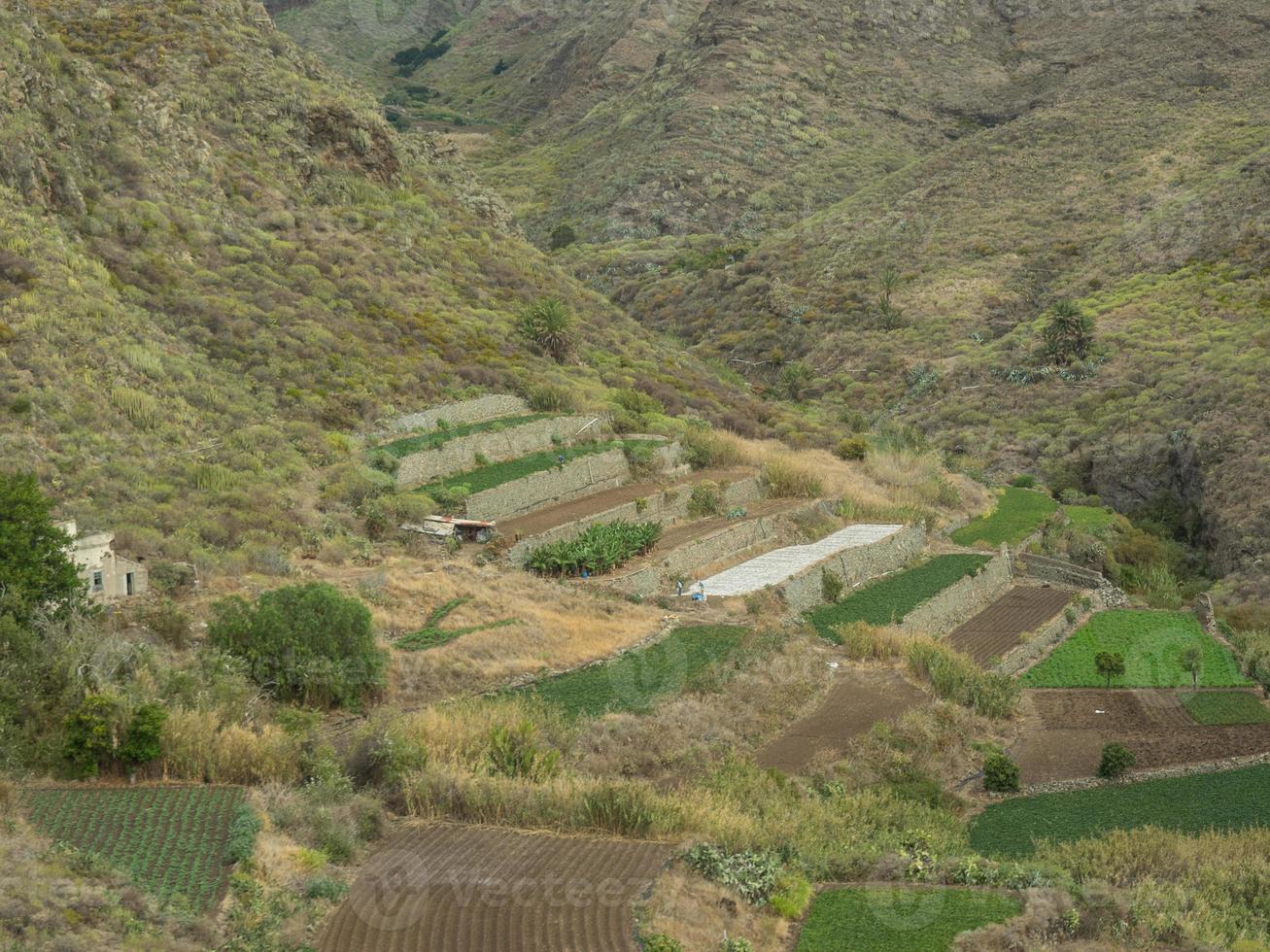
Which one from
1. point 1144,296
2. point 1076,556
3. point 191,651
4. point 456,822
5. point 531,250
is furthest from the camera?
point 1144,296

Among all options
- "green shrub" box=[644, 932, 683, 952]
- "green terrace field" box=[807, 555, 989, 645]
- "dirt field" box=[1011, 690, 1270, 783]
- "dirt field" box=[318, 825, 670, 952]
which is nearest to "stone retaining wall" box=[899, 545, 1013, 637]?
"green terrace field" box=[807, 555, 989, 645]

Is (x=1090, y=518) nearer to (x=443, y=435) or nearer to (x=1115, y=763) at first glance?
(x=443, y=435)

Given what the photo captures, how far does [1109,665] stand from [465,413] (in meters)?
18.7

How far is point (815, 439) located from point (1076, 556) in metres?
12.6

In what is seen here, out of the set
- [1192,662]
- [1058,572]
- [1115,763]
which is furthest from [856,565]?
[1115,763]

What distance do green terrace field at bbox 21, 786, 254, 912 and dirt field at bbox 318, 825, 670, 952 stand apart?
1.48 meters

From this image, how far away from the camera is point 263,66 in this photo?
150 feet

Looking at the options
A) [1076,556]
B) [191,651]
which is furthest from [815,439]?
[191,651]

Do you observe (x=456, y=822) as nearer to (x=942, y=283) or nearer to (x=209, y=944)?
(x=209, y=944)

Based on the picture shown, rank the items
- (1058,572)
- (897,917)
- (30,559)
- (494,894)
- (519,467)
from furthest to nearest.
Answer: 1. (1058,572)
2. (519,467)
3. (30,559)
4. (897,917)
5. (494,894)

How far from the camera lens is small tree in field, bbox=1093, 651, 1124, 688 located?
26.1 metres

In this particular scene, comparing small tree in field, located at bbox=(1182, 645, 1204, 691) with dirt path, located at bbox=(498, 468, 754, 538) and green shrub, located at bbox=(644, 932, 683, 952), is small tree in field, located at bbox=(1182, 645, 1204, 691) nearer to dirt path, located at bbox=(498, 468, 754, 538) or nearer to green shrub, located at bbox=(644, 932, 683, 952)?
dirt path, located at bbox=(498, 468, 754, 538)

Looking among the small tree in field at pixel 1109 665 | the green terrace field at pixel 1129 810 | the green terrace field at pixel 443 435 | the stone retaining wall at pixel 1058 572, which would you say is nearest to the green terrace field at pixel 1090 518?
the stone retaining wall at pixel 1058 572

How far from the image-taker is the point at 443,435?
3381 cm
